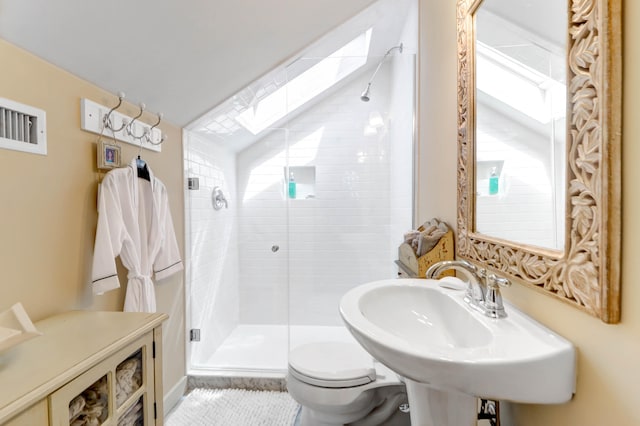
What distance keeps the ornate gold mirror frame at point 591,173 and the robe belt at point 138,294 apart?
157cm

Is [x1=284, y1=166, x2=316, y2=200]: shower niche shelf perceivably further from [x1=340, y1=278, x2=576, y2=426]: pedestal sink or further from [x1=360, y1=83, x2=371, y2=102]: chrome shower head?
[x1=340, y1=278, x2=576, y2=426]: pedestal sink

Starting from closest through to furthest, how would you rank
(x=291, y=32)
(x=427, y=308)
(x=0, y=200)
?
1. (x=0, y=200)
2. (x=427, y=308)
3. (x=291, y=32)

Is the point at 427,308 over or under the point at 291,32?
under

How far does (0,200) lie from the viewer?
3.12 feet

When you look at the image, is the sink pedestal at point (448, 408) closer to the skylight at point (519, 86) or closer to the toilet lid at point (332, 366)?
the toilet lid at point (332, 366)

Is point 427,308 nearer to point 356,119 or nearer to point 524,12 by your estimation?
point 524,12

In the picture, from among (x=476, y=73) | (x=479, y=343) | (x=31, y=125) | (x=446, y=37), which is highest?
(x=446, y=37)

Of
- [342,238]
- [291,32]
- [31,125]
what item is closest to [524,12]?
[291,32]

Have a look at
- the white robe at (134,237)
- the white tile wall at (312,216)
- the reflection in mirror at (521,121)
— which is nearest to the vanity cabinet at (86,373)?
the white robe at (134,237)

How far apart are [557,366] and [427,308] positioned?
455 millimetres

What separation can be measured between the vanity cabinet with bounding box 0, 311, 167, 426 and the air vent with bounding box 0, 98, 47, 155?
595 mm

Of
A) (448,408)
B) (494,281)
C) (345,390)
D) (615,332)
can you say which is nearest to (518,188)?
(494,281)

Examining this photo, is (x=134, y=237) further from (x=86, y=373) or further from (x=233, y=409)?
(x=233, y=409)

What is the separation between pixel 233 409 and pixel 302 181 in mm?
1804
